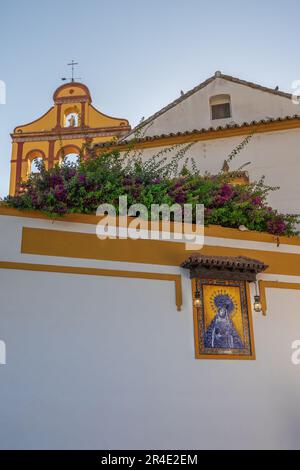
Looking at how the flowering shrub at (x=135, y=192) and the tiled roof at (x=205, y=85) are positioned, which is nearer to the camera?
the flowering shrub at (x=135, y=192)

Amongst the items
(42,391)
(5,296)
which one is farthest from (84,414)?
(5,296)

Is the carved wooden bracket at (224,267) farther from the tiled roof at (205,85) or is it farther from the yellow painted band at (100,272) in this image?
the tiled roof at (205,85)

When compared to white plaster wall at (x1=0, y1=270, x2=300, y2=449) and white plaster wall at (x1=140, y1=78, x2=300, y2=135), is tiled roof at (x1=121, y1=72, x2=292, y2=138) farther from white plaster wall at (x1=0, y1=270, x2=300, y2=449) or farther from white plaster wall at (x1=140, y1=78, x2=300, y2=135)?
white plaster wall at (x1=0, y1=270, x2=300, y2=449)

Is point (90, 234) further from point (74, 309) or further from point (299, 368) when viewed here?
point (299, 368)

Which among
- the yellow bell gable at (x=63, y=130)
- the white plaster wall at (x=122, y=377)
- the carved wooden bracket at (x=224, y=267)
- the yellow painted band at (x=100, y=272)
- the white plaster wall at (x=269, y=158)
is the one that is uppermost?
the yellow bell gable at (x=63, y=130)

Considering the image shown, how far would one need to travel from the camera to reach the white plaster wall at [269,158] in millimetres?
10430

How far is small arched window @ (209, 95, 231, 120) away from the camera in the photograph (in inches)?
481

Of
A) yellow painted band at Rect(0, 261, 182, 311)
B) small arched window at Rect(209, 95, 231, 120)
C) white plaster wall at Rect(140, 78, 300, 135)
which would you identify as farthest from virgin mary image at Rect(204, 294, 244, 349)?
small arched window at Rect(209, 95, 231, 120)

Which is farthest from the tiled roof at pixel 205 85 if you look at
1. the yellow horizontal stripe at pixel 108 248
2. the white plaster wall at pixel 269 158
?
the yellow horizontal stripe at pixel 108 248

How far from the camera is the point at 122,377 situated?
599 centimetres

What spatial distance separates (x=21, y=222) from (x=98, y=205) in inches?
43.6

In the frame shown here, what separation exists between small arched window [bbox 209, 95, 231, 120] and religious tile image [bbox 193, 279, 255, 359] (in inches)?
255

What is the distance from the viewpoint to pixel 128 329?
20.4ft

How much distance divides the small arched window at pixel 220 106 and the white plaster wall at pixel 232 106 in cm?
11
